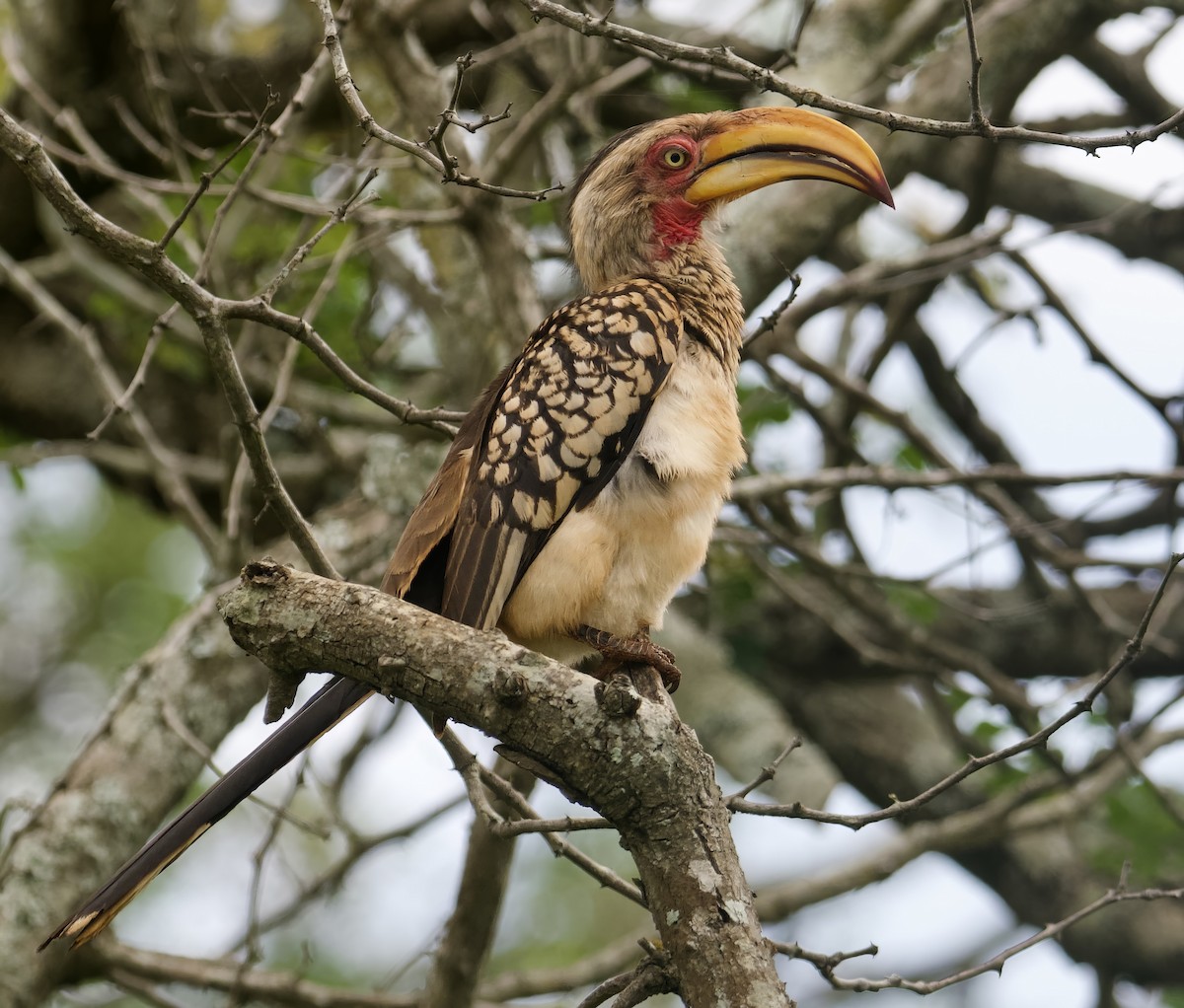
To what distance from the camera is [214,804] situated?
291 centimetres

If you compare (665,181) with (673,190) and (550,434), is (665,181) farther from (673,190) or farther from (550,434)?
(550,434)

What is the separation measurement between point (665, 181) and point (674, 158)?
0.09m

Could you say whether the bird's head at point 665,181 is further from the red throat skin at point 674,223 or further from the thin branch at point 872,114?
the thin branch at point 872,114

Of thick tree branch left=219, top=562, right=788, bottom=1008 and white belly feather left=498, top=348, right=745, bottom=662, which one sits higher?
white belly feather left=498, top=348, right=745, bottom=662

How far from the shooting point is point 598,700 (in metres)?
2.67

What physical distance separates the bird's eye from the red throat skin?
0.12 metres

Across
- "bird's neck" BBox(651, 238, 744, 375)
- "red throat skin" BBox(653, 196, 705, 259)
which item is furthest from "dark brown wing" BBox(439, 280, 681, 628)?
"red throat skin" BBox(653, 196, 705, 259)

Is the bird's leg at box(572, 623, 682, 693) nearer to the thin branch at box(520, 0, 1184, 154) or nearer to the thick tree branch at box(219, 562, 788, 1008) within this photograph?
the thick tree branch at box(219, 562, 788, 1008)

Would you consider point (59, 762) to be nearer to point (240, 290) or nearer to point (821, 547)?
point (240, 290)

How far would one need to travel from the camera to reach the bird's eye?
4.63m

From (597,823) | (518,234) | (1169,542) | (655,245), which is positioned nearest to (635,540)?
(597,823)

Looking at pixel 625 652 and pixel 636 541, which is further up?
pixel 636 541

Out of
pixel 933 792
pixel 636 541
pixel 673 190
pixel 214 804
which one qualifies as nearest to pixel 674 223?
pixel 673 190

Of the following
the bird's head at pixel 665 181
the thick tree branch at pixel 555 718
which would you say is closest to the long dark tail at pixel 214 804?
the thick tree branch at pixel 555 718
